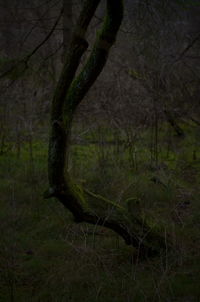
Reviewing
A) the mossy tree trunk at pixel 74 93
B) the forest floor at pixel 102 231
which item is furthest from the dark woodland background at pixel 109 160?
the mossy tree trunk at pixel 74 93

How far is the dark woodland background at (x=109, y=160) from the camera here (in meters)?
4.45

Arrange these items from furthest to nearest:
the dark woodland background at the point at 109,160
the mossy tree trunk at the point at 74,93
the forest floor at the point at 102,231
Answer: the dark woodland background at the point at 109,160 < the forest floor at the point at 102,231 < the mossy tree trunk at the point at 74,93

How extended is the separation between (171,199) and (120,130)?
2.26m

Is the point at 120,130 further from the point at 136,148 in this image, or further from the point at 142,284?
the point at 142,284

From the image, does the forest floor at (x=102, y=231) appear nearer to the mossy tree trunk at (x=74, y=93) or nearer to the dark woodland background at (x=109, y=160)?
the dark woodland background at (x=109, y=160)

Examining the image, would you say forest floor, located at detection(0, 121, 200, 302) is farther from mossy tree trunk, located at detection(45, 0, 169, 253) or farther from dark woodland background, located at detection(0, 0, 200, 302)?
mossy tree trunk, located at detection(45, 0, 169, 253)

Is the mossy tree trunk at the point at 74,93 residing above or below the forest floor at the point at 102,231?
above

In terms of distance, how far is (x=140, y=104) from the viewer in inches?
354

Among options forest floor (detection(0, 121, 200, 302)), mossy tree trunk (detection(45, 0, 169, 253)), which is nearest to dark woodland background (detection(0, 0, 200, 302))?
forest floor (detection(0, 121, 200, 302))

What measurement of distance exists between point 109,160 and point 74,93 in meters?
4.21

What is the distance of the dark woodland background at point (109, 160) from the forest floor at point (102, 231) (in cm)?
2

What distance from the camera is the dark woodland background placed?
445 cm

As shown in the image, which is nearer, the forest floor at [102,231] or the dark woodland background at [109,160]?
the forest floor at [102,231]

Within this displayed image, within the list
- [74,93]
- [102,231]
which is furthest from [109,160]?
[74,93]
